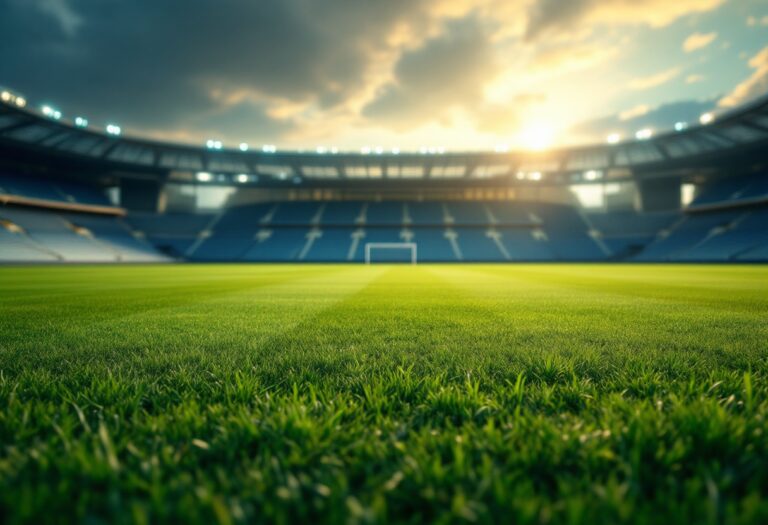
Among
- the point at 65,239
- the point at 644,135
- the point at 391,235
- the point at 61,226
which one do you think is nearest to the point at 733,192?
the point at 644,135

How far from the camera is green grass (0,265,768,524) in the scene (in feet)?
2.62

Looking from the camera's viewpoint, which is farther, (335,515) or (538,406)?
(538,406)

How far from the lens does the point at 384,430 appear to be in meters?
1.25

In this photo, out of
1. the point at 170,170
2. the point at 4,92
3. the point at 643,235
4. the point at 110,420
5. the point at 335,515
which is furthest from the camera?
the point at 170,170

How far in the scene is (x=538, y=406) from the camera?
4.86ft

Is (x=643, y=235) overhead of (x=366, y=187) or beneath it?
beneath

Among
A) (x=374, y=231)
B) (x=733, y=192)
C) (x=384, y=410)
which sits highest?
(x=733, y=192)

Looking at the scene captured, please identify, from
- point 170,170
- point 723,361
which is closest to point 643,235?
point 723,361

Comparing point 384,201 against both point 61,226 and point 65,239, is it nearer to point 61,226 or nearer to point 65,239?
point 65,239

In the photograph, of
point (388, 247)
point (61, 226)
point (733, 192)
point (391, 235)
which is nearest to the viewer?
point (61, 226)

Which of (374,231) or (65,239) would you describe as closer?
(65,239)

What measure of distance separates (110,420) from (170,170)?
49.5 m

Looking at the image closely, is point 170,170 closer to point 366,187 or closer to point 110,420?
point 366,187

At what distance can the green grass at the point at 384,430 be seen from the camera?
80 cm
